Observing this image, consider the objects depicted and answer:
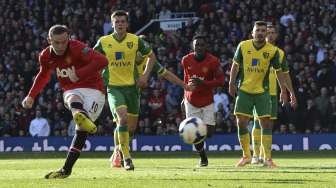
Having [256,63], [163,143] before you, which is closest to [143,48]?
[256,63]

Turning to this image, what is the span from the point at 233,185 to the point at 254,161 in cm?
594

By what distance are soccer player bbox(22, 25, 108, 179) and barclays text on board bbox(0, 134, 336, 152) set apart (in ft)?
41.8

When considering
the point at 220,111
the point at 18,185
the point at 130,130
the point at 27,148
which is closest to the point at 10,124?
the point at 27,148

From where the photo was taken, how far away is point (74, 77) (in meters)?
11.5

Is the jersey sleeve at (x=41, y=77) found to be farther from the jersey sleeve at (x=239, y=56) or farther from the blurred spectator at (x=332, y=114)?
the blurred spectator at (x=332, y=114)

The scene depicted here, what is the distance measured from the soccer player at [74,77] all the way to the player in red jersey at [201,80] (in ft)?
13.8

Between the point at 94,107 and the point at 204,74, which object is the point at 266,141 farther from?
the point at 94,107

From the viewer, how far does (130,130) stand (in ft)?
50.3

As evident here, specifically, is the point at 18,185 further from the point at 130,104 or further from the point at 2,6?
the point at 2,6

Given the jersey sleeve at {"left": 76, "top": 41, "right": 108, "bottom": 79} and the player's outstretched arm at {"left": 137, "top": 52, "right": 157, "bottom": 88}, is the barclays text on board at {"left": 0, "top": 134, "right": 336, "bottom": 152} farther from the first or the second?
the jersey sleeve at {"left": 76, "top": 41, "right": 108, "bottom": 79}

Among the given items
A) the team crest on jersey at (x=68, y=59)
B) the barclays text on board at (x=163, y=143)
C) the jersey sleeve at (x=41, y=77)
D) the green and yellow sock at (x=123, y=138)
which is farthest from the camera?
the barclays text on board at (x=163, y=143)

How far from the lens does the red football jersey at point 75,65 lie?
11.5 meters

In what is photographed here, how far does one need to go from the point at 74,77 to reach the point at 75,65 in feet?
0.82

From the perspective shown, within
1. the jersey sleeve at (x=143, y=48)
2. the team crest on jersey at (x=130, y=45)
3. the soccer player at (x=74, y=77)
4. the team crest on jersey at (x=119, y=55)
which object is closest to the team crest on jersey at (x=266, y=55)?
the jersey sleeve at (x=143, y=48)
